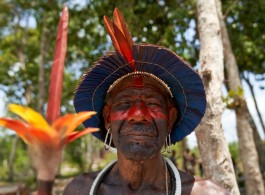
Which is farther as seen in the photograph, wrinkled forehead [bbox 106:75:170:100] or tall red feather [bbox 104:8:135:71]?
wrinkled forehead [bbox 106:75:170:100]

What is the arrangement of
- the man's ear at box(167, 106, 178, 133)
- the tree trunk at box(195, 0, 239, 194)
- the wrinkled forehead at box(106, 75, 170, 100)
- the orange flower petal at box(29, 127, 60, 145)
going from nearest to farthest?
the orange flower petal at box(29, 127, 60, 145)
the wrinkled forehead at box(106, 75, 170, 100)
the man's ear at box(167, 106, 178, 133)
the tree trunk at box(195, 0, 239, 194)

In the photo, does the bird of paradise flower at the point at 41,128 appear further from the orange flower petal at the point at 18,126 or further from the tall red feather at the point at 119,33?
the tall red feather at the point at 119,33

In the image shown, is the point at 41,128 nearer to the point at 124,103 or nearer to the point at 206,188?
the point at 124,103

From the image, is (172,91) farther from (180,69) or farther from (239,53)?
(239,53)

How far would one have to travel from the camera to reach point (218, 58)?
379 centimetres

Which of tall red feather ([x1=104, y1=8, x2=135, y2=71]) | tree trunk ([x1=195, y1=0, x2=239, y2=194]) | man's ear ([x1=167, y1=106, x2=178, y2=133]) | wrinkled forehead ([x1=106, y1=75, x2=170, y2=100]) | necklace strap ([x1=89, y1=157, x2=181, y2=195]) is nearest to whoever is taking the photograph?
tall red feather ([x1=104, y1=8, x2=135, y2=71])

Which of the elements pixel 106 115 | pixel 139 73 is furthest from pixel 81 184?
pixel 139 73

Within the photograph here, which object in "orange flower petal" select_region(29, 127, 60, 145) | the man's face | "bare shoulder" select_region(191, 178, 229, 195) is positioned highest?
the man's face

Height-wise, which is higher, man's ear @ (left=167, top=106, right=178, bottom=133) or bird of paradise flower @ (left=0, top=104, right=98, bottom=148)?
man's ear @ (left=167, top=106, right=178, bottom=133)

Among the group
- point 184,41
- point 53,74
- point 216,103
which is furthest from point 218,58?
point 184,41

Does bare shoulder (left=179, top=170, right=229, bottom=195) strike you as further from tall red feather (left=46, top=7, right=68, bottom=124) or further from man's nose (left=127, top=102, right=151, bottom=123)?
tall red feather (left=46, top=7, right=68, bottom=124)

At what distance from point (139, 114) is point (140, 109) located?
0.14 ft

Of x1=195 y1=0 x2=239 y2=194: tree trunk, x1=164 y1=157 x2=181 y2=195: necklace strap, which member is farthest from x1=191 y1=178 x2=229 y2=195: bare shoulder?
x1=195 y1=0 x2=239 y2=194: tree trunk

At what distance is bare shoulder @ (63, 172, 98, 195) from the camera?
2.49m
